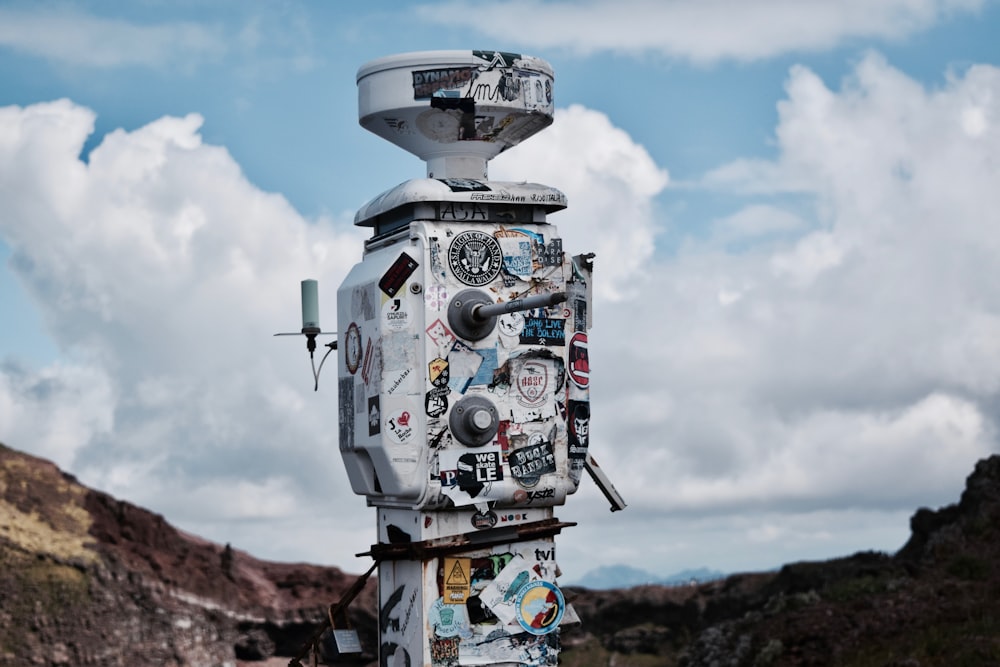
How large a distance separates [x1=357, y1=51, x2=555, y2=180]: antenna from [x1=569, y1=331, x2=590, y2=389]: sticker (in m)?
1.32

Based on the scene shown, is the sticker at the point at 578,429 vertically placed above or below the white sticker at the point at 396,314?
below

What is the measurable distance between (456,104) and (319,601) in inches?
603

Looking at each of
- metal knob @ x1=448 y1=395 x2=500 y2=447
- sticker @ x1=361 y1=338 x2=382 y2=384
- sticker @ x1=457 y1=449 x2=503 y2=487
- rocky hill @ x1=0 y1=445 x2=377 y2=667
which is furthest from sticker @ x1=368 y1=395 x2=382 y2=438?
rocky hill @ x1=0 y1=445 x2=377 y2=667

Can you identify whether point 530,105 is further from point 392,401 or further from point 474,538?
point 474,538

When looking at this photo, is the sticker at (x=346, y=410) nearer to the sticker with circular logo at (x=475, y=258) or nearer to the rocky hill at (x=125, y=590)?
the sticker with circular logo at (x=475, y=258)

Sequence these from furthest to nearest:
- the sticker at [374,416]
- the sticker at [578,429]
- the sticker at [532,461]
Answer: the sticker at [578,429]
the sticker at [532,461]
the sticker at [374,416]

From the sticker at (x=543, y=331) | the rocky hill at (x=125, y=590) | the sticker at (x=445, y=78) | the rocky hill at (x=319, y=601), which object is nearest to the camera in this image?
the sticker at (x=543, y=331)

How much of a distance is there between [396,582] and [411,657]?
516mm

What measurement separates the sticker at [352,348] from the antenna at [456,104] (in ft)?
3.93

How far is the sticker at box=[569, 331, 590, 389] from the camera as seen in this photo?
9180 mm

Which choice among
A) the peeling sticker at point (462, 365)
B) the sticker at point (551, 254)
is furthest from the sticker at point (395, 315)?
the sticker at point (551, 254)

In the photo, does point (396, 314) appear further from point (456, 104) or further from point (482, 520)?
point (456, 104)

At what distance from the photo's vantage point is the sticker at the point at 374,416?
8.81 m

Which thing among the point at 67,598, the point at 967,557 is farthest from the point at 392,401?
the point at 67,598
